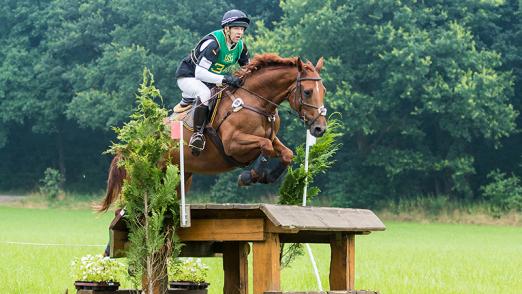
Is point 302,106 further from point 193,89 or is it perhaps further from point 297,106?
point 193,89

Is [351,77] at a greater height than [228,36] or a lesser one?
greater

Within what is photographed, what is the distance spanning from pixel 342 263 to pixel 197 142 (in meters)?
2.12

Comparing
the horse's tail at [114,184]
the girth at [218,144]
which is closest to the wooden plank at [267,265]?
the girth at [218,144]

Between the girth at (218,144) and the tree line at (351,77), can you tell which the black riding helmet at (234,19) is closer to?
the girth at (218,144)

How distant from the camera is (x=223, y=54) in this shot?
36.2 feet

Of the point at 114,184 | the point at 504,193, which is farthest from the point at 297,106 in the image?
the point at 504,193

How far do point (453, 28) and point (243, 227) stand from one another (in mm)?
35290

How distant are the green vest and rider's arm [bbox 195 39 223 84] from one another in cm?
5

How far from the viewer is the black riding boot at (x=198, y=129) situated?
1089cm

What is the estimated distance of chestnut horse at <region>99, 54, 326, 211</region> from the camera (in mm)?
10352

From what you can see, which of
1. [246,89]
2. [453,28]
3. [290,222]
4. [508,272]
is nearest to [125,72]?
[453,28]

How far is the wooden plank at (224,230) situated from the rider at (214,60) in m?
2.11

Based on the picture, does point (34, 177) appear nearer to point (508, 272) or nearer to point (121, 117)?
point (121, 117)

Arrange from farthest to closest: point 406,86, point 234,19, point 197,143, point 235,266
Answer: point 406,86 < point 197,143 < point 234,19 < point 235,266
